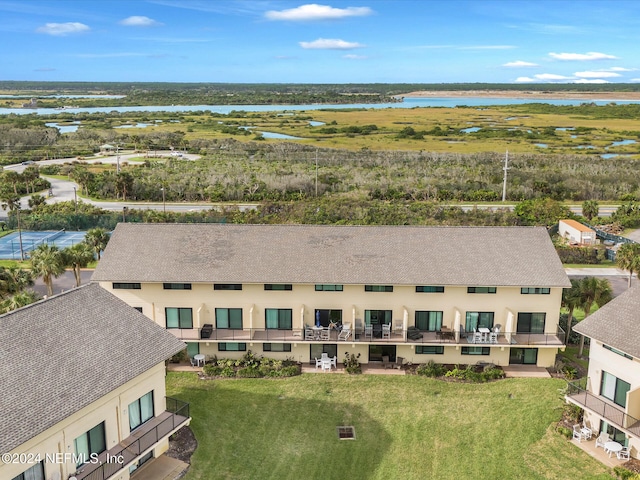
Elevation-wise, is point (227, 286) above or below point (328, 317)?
above

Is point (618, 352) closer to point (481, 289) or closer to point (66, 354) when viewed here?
point (481, 289)

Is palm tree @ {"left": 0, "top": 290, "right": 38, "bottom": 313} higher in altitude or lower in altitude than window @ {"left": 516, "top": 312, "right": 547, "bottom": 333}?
higher

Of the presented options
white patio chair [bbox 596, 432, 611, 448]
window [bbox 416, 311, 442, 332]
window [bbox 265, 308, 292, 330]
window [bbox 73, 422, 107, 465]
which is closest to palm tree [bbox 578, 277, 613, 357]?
window [bbox 416, 311, 442, 332]

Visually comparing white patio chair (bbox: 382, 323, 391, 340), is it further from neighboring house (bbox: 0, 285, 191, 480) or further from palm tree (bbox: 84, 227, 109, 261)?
palm tree (bbox: 84, 227, 109, 261)

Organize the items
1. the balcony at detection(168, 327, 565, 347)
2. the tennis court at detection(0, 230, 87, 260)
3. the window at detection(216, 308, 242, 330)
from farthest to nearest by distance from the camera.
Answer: the tennis court at detection(0, 230, 87, 260), the window at detection(216, 308, 242, 330), the balcony at detection(168, 327, 565, 347)

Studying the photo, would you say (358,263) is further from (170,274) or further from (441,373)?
(170,274)

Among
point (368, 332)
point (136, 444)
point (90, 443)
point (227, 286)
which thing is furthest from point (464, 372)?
point (90, 443)

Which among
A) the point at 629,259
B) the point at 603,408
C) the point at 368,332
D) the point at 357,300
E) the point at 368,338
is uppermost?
the point at 629,259

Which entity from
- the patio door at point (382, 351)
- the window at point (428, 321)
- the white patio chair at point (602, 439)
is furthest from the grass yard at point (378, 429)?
the window at point (428, 321)
